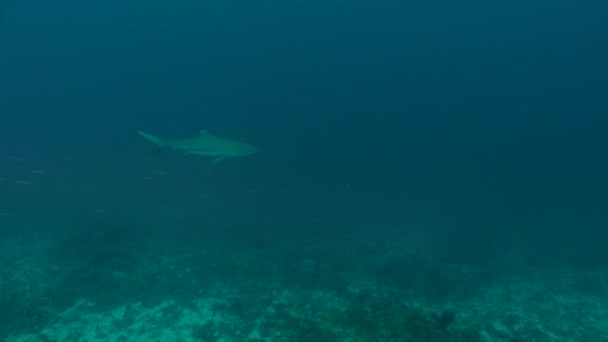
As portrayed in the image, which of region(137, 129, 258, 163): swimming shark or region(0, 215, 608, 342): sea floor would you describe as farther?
region(137, 129, 258, 163): swimming shark

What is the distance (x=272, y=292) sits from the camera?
10852 millimetres

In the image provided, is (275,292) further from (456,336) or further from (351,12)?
(351,12)

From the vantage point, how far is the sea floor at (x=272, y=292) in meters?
9.00

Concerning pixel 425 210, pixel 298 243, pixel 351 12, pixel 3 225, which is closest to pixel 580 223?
pixel 425 210

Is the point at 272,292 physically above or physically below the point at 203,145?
below

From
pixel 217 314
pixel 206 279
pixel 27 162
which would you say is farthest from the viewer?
pixel 27 162

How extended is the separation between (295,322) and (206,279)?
12.1 feet

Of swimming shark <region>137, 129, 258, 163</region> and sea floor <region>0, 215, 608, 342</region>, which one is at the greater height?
swimming shark <region>137, 129, 258, 163</region>

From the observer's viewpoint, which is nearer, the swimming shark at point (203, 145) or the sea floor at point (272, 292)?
the sea floor at point (272, 292)

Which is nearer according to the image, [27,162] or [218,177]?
[218,177]

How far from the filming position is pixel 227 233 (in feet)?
53.5

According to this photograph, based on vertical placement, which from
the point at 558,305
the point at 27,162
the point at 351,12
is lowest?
the point at 27,162

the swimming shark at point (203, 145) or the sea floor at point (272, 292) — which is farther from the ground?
Answer: the swimming shark at point (203, 145)

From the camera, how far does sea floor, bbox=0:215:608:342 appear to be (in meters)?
9.00
